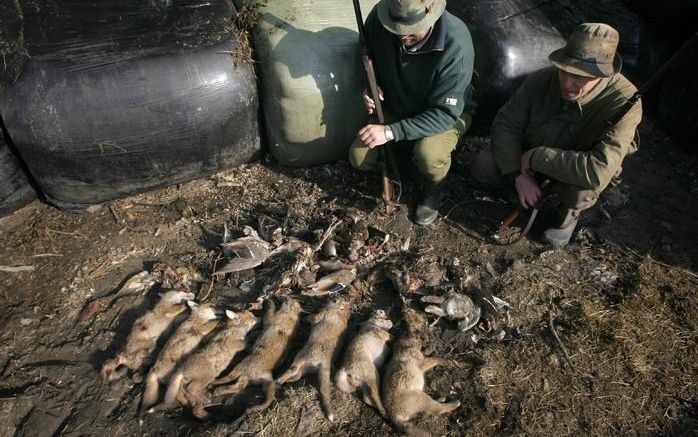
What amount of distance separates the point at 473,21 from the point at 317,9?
4.68 ft

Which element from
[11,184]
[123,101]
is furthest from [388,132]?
[11,184]

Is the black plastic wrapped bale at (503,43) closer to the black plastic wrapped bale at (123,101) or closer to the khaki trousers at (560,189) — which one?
the khaki trousers at (560,189)

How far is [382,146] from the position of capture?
13.2 feet

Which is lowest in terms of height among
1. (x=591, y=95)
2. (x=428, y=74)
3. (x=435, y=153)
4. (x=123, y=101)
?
(x=435, y=153)

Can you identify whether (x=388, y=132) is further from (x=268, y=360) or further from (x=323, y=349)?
(x=268, y=360)

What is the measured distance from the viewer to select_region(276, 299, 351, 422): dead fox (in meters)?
2.99

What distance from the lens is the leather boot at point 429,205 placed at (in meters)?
4.13

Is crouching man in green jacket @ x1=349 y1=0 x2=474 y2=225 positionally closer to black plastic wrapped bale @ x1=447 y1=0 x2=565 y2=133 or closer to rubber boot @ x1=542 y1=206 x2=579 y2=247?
black plastic wrapped bale @ x1=447 y1=0 x2=565 y2=133

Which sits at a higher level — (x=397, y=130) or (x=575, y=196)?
(x=397, y=130)

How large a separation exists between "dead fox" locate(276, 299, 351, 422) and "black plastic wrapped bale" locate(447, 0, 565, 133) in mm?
2421

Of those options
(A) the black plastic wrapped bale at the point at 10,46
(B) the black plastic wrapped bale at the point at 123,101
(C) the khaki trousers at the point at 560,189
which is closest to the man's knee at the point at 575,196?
(C) the khaki trousers at the point at 560,189

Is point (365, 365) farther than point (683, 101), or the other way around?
point (683, 101)

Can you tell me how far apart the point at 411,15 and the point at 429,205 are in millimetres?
1622

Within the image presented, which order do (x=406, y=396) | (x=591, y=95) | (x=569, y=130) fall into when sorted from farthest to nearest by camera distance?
(x=569, y=130), (x=591, y=95), (x=406, y=396)
